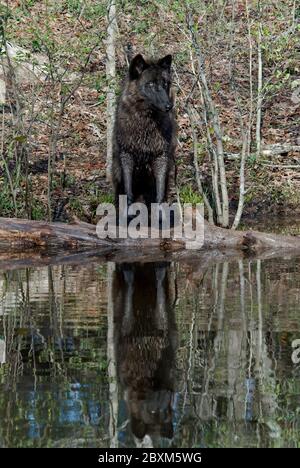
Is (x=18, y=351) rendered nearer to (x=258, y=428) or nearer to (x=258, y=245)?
(x=258, y=428)

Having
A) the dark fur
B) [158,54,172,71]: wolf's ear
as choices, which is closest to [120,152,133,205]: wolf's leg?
the dark fur

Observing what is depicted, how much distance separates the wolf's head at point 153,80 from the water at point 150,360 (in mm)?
2780

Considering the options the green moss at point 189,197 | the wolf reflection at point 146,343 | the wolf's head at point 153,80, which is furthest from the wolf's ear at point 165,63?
the wolf reflection at point 146,343

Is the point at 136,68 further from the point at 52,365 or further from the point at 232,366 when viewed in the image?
the point at 232,366

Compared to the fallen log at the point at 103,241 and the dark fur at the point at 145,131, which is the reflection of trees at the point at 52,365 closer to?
the fallen log at the point at 103,241

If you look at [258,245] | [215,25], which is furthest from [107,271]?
[215,25]

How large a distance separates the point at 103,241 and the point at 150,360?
18.1ft

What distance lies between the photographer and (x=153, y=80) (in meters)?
12.0

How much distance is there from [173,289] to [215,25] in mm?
5904

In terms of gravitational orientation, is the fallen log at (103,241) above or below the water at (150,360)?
above

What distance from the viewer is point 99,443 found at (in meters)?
4.84

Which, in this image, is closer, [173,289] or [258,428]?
[258,428]

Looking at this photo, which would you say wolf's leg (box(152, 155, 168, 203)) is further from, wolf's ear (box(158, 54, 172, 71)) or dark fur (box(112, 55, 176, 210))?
wolf's ear (box(158, 54, 172, 71))

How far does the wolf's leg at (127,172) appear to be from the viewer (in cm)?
1241
